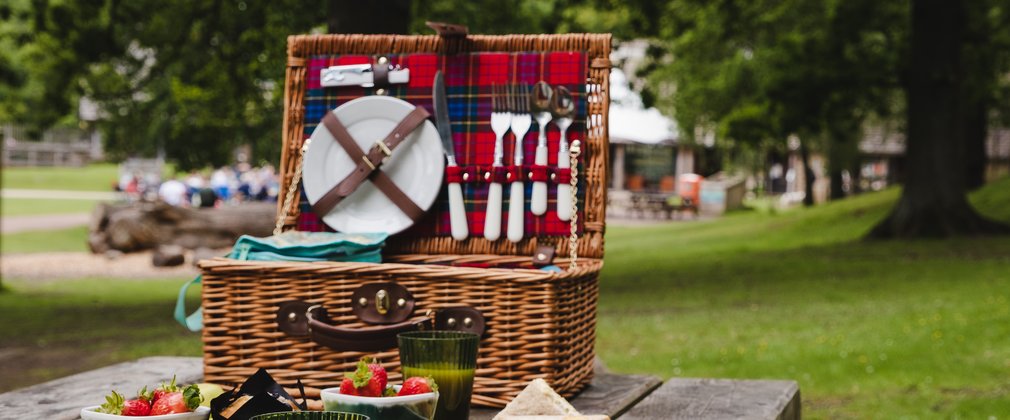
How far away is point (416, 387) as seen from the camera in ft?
6.60

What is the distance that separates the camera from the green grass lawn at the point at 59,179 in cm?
5038

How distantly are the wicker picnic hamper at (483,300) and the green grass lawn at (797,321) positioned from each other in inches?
135

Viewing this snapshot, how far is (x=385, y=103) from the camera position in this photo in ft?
10.9

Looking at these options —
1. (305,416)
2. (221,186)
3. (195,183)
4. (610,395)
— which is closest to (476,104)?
(610,395)

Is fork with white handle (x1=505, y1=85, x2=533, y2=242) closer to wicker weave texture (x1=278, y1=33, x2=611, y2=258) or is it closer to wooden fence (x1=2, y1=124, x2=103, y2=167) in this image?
wicker weave texture (x1=278, y1=33, x2=611, y2=258)

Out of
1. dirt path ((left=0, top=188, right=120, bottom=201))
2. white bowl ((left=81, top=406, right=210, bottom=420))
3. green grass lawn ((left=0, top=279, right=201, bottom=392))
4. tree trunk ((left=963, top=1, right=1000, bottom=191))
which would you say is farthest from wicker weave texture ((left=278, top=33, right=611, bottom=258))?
dirt path ((left=0, top=188, right=120, bottom=201))

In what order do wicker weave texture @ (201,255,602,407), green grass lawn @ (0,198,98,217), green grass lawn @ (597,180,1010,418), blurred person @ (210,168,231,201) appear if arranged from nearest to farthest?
1. wicker weave texture @ (201,255,602,407)
2. green grass lawn @ (597,180,1010,418)
3. green grass lawn @ (0,198,98,217)
4. blurred person @ (210,168,231,201)

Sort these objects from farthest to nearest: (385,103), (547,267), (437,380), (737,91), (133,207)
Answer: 1. (737,91)
2. (133,207)
3. (385,103)
4. (547,267)
5. (437,380)

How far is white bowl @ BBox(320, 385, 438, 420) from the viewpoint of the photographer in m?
1.94

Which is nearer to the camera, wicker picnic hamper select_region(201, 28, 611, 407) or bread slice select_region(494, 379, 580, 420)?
bread slice select_region(494, 379, 580, 420)

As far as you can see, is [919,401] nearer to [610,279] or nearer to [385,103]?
[385,103]

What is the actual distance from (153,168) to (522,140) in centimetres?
4155

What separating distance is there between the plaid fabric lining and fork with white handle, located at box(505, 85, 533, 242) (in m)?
0.03

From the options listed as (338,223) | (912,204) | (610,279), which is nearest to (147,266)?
(610,279)
